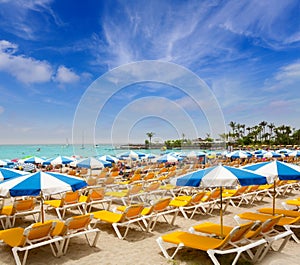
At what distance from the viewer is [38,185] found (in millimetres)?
4613

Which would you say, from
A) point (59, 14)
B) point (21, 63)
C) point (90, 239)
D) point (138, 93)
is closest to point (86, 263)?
point (90, 239)

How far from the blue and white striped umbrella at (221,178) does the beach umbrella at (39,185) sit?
1.82 m

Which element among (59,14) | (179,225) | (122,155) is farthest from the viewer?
(122,155)

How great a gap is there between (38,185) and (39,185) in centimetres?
2

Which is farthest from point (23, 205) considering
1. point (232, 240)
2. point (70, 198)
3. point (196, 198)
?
point (232, 240)

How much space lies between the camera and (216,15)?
37.6 feet

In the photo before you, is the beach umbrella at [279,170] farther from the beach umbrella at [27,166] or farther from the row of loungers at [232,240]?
the beach umbrella at [27,166]

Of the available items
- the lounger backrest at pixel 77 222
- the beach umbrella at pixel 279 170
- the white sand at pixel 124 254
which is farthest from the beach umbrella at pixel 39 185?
the beach umbrella at pixel 279 170

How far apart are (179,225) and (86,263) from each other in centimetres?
249

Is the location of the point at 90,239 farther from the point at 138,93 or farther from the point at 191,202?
the point at 138,93

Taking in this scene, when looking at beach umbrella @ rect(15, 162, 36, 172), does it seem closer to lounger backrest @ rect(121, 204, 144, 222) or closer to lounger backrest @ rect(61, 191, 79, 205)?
lounger backrest @ rect(61, 191, 79, 205)

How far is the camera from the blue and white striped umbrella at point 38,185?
4512 millimetres

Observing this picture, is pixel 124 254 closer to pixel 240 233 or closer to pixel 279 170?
pixel 240 233

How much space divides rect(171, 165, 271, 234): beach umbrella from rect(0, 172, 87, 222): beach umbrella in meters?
1.82
